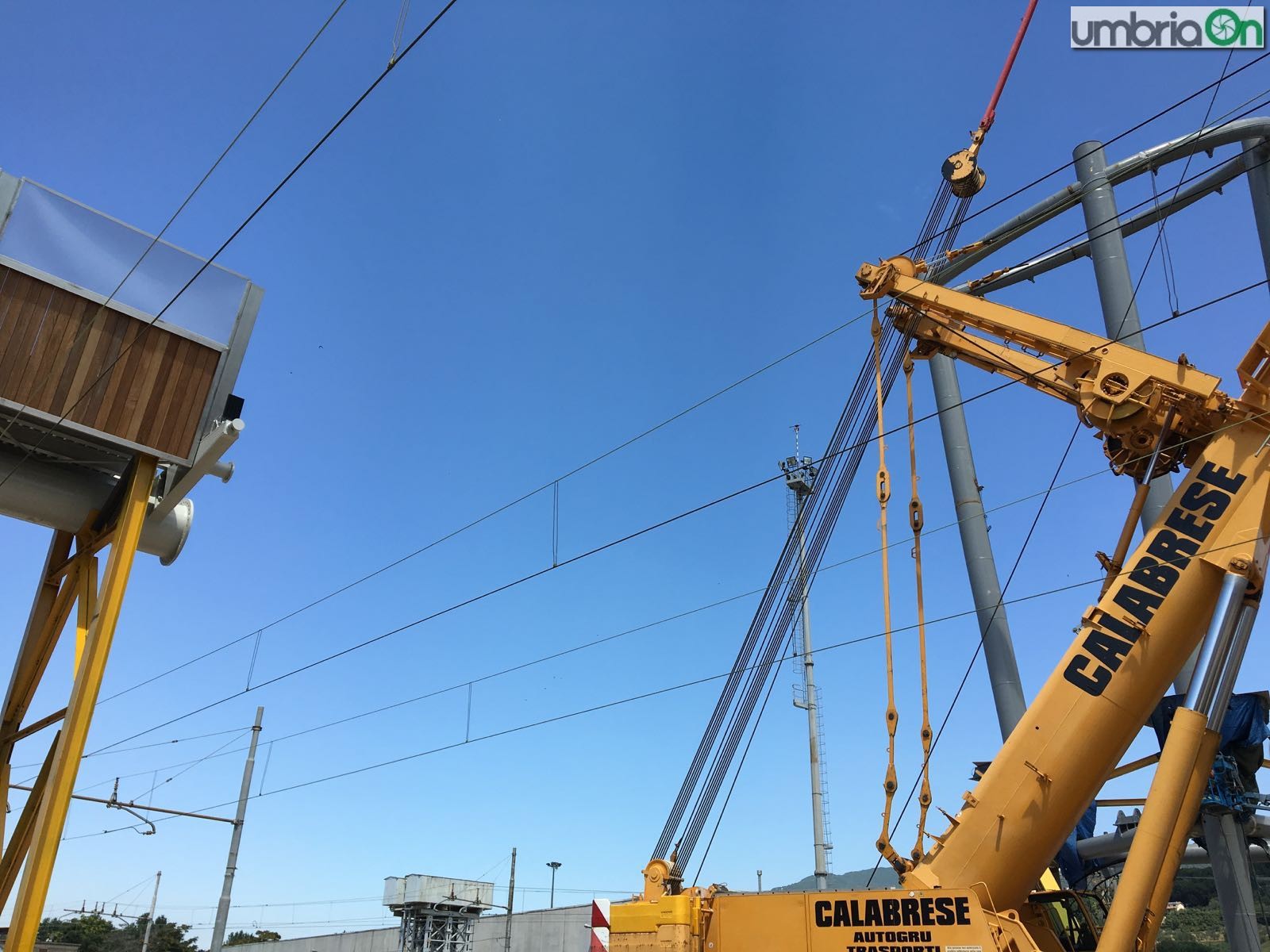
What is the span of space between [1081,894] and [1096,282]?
12.4m

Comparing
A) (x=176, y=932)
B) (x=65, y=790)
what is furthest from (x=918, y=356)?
(x=176, y=932)

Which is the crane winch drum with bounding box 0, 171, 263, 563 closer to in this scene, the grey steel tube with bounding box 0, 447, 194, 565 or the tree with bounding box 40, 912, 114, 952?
the grey steel tube with bounding box 0, 447, 194, 565

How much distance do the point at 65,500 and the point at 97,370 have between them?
8.35 ft

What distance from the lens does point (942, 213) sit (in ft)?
52.9

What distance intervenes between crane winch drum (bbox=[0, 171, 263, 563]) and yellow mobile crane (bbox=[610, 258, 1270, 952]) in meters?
10.2

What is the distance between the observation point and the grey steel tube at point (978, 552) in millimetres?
18453

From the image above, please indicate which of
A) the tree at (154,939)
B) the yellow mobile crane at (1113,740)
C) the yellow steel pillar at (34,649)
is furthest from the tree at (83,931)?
the yellow mobile crane at (1113,740)

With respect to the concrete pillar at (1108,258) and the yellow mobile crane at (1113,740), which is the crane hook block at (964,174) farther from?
the yellow mobile crane at (1113,740)

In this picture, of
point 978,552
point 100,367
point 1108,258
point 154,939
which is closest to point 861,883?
point 978,552

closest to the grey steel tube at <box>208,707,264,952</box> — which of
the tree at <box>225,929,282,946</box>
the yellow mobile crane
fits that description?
the yellow mobile crane

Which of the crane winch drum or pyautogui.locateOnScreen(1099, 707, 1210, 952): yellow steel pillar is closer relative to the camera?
pyautogui.locateOnScreen(1099, 707, 1210, 952): yellow steel pillar

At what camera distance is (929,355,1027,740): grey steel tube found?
18.5m

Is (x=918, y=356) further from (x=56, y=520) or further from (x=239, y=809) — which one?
(x=239, y=809)

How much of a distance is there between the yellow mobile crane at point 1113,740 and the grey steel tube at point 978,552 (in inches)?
298
